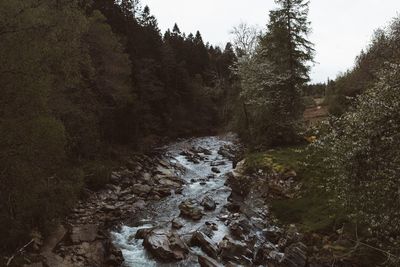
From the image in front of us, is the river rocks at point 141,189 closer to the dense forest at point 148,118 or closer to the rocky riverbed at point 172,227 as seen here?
the rocky riverbed at point 172,227

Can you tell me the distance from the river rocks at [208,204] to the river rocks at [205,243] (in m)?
4.76

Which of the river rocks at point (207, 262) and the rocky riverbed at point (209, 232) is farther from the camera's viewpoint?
the rocky riverbed at point (209, 232)

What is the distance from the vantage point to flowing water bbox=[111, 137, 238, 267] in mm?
17703

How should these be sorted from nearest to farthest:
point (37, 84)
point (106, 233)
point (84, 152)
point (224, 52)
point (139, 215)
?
point (37, 84) → point (106, 233) → point (139, 215) → point (84, 152) → point (224, 52)

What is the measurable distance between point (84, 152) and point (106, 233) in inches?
468

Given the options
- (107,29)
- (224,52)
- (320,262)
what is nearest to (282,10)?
(107,29)

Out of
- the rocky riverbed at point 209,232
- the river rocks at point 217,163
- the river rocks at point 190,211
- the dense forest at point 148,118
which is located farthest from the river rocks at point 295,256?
the river rocks at point 217,163

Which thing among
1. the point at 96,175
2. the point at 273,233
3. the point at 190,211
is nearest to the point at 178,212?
the point at 190,211

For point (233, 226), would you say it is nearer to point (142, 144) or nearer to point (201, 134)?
point (142, 144)

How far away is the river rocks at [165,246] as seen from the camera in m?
17.1

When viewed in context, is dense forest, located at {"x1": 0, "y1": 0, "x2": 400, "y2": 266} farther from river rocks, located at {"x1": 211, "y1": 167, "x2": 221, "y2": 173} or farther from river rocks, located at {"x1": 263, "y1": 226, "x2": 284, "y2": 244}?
river rocks, located at {"x1": 211, "y1": 167, "x2": 221, "y2": 173}

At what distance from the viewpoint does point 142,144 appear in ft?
145

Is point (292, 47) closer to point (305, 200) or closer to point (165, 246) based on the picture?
point (305, 200)

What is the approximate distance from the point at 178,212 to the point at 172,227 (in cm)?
266
